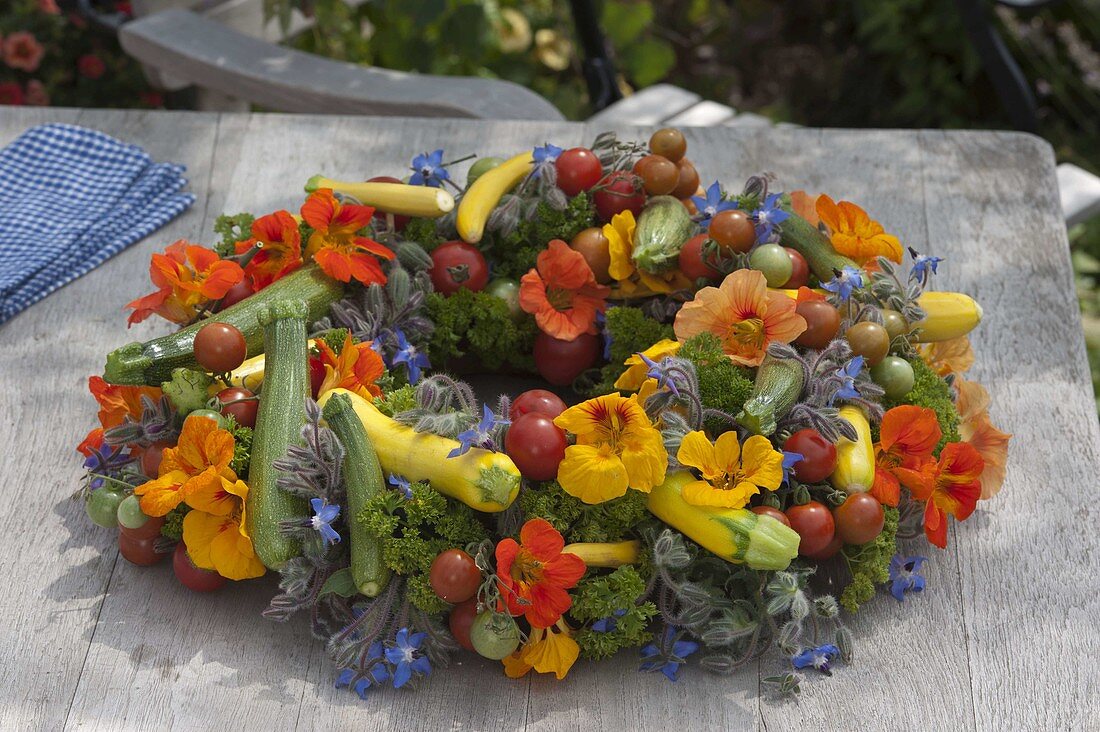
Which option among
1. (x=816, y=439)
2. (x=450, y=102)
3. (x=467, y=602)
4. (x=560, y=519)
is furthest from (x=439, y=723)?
(x=450, y=102)

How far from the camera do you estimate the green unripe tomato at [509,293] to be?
5.80 feet

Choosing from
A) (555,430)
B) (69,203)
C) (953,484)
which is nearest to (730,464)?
(555,430)

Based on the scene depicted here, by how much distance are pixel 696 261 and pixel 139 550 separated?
81cm

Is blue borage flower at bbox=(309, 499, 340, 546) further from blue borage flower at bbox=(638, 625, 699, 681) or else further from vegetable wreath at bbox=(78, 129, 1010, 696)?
blue borage flower at bbox=(638, 625, 699, 681)

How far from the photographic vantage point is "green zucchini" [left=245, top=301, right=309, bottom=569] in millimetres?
1426

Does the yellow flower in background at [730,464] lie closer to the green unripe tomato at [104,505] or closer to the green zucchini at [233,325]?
the green zucchini at [233,325]

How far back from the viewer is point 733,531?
4.48 ft

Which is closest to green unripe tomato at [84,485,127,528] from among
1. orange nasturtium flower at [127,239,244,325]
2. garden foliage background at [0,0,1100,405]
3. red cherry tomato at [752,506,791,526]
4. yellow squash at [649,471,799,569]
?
orange nasturtium flower at [127,239,244,325]

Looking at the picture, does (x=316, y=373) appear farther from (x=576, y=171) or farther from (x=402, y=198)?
(x=576, y=171)

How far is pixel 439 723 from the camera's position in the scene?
4.52 ft

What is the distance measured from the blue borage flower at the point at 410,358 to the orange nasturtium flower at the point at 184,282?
0.77 ft

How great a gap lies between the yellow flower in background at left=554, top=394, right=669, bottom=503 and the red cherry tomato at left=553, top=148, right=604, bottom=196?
49 centimetres

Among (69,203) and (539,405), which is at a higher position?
(539,405)

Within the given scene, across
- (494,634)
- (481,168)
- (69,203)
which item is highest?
(481,168)
